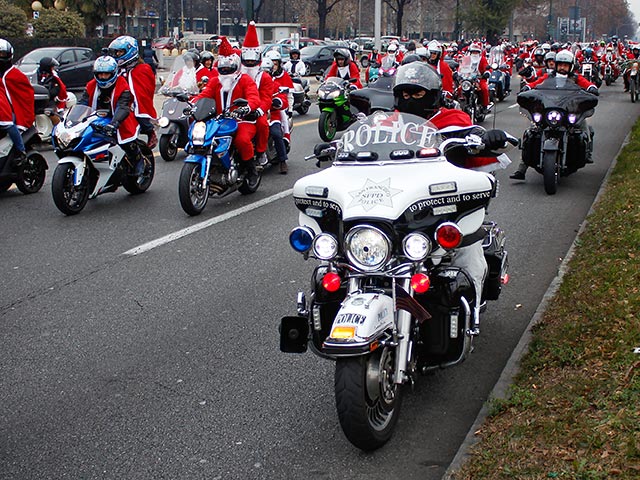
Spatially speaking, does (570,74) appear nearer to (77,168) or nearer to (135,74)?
(135,74)

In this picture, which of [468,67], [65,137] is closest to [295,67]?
[468,67]

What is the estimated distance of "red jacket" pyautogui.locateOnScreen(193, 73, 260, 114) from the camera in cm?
1102

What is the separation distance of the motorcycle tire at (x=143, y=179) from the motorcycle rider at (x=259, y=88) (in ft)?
4.55

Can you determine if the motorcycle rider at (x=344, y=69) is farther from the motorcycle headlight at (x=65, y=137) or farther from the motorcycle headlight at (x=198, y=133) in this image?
the motorcycle headlight at (x=65, y=137)

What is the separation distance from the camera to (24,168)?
38.4 feet

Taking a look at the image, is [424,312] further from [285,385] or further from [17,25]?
[17,25]

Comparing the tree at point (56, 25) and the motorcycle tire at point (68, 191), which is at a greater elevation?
the tree at point (56, 25)

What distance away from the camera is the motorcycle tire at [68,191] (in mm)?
10188

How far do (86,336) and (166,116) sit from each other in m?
8.13

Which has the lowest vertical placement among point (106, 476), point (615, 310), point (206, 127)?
point (106, 476)

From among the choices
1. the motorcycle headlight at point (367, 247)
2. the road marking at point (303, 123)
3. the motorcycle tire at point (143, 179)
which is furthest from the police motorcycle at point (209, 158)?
the road marking at point (303, 123)

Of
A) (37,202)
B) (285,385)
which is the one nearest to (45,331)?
(285,385)

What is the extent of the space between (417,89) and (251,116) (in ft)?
18.5

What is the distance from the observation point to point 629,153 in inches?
542
